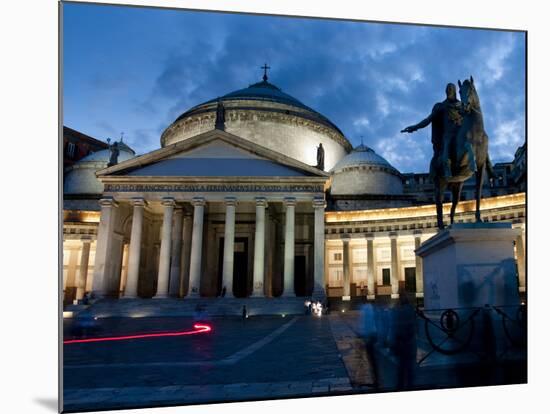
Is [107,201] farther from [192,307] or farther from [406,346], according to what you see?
[406,346]

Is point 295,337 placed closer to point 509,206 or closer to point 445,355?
point 445,355

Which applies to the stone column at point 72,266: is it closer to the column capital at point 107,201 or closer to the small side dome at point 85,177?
the small side dome at point 85,177

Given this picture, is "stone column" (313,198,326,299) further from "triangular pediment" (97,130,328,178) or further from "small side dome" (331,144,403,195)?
"small side dome" (331,144,403,195)

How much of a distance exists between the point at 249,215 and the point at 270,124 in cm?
1043

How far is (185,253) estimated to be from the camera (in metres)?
31.7

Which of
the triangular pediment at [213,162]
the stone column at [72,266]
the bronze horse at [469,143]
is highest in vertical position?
the triangular pediment at [213,162]

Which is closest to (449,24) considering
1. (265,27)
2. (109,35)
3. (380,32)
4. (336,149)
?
(380,32)

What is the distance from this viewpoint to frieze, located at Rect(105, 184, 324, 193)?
28.7 meters

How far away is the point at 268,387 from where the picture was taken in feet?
23.9

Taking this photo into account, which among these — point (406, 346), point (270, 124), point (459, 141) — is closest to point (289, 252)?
point (270, 124)

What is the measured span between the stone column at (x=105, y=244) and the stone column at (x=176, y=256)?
3682 millimetres

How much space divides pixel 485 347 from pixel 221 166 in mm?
23372

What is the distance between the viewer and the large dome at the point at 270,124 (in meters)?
40.8

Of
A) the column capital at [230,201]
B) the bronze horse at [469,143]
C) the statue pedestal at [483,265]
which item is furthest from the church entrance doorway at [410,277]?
the statue pedestal at [483,265]
